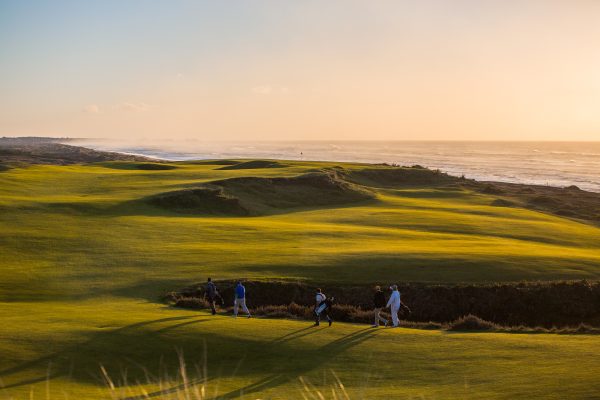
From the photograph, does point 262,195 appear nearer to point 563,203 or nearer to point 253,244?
point 253,244

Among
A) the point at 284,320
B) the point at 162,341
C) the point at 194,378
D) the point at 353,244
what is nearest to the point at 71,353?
the point at 162,341

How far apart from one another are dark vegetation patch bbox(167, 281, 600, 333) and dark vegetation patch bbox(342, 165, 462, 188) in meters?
53.6

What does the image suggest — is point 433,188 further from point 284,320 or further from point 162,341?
point 162,341

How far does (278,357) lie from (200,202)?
3822cm

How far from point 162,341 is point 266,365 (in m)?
4.48

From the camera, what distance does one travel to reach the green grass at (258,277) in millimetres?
19109

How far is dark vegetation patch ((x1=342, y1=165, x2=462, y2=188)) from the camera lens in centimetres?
8912

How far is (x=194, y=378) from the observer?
763 inches

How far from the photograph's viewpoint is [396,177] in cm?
9325

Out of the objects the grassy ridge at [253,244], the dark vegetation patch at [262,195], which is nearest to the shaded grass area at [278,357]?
the grassy ridge at [253,244]

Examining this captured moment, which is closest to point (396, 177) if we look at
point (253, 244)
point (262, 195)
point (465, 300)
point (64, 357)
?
point (262, 195)

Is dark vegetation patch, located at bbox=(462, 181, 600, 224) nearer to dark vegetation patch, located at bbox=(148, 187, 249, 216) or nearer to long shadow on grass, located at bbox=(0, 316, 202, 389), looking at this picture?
dark vegetation patch, located at bbox=(148, 187, 249, 216)

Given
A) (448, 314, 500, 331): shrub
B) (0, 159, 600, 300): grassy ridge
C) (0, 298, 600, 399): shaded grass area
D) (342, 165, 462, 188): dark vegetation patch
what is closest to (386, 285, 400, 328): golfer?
(0, 298, 600, 399): shaded grass area

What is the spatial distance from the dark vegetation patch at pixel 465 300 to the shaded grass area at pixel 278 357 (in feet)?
18.8
